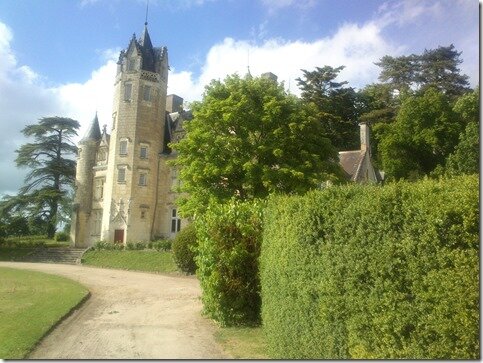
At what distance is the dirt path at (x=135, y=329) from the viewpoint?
368 inches

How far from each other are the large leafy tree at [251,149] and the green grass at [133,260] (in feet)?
26.1

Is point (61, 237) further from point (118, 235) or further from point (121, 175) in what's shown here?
point (121, 175)

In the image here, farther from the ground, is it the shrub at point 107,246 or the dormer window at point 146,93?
the dormer window at point 146,93

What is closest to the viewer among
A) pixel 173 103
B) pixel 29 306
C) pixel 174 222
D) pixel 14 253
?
pixel 29 306

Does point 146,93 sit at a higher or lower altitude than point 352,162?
higher

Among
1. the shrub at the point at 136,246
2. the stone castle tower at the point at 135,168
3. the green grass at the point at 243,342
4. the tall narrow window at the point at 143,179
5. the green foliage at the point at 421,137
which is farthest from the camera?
the tall narrow window at the point at 143,179

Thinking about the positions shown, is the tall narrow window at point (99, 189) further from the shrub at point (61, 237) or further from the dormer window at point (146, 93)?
the dormer window at point (146, 93)

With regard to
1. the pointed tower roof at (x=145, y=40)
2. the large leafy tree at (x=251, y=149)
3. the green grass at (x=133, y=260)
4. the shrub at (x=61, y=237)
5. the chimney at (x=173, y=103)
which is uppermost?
the pointed tower roof at (x=145, y=40)

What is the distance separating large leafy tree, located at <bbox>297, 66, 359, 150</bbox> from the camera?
4591 centimetres

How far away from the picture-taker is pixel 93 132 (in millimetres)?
50750

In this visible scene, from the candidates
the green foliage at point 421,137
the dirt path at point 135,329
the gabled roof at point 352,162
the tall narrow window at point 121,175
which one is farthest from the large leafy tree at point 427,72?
the dirt path at point 135,329

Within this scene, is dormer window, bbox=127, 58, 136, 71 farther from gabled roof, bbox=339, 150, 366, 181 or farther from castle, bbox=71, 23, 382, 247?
gabled roof, bbox=339, 150, 366, 181

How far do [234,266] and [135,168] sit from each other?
Answer: 32.6 metres

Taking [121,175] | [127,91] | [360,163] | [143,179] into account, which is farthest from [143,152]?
[360,163]
